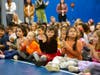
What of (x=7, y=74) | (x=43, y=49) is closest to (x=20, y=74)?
(x=7, y=74)

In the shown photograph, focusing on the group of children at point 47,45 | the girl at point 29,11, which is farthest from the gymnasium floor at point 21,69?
the girl at point 29,11

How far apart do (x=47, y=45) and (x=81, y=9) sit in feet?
26.3

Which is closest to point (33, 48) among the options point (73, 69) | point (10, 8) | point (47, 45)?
point (47, 45)

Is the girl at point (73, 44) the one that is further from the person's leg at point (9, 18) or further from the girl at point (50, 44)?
the person's leg at point (9, 18)

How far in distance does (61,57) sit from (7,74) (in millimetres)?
1225

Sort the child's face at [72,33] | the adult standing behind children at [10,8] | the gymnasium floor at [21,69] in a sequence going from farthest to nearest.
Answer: the adult standing behind children at [10,8] < the child's face at [72,33] < the gymnasium floor at [21,69]

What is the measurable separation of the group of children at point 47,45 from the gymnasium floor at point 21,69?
9.6 inches

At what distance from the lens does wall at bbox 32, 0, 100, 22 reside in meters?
13.7

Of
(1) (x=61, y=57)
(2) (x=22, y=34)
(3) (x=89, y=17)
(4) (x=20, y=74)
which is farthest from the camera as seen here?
(3) (x=89, y=17)

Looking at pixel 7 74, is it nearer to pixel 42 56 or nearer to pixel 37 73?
pixel 37 73

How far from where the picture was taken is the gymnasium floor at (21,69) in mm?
5125

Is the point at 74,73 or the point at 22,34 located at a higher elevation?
the point at 22,34

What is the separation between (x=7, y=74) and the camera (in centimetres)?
505

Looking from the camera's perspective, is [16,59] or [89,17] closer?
[16,59]
